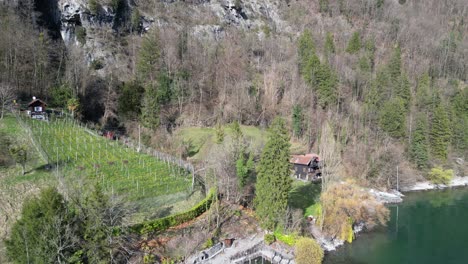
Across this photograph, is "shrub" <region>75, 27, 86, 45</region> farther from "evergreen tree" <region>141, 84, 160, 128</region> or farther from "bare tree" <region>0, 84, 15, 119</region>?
"bare tree" <region>0, 84, 15, 119</region>

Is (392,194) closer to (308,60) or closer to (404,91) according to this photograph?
(404,91)

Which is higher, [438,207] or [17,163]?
[17,163]

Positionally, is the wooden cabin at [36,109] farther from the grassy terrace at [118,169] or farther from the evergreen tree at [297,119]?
the evergreen tree at [297,119]

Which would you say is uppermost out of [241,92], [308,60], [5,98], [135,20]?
[135,20]

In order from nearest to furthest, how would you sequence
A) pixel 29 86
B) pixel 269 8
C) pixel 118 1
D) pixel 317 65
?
1. pixel 29 86
2. pixel 317 65
3. pixel 118 1
4. pixel 269 8

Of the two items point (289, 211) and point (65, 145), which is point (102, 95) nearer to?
point (65, 145)

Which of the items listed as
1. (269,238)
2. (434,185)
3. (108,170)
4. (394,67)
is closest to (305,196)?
(269,238)

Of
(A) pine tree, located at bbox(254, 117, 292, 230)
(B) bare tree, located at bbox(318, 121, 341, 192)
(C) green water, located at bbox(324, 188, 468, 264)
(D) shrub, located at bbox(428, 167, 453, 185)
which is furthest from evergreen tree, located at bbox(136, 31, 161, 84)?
(D) shrub, located at bbox(428, 167, 453, 185)

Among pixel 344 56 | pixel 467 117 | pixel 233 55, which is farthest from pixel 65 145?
pixel 467 117
